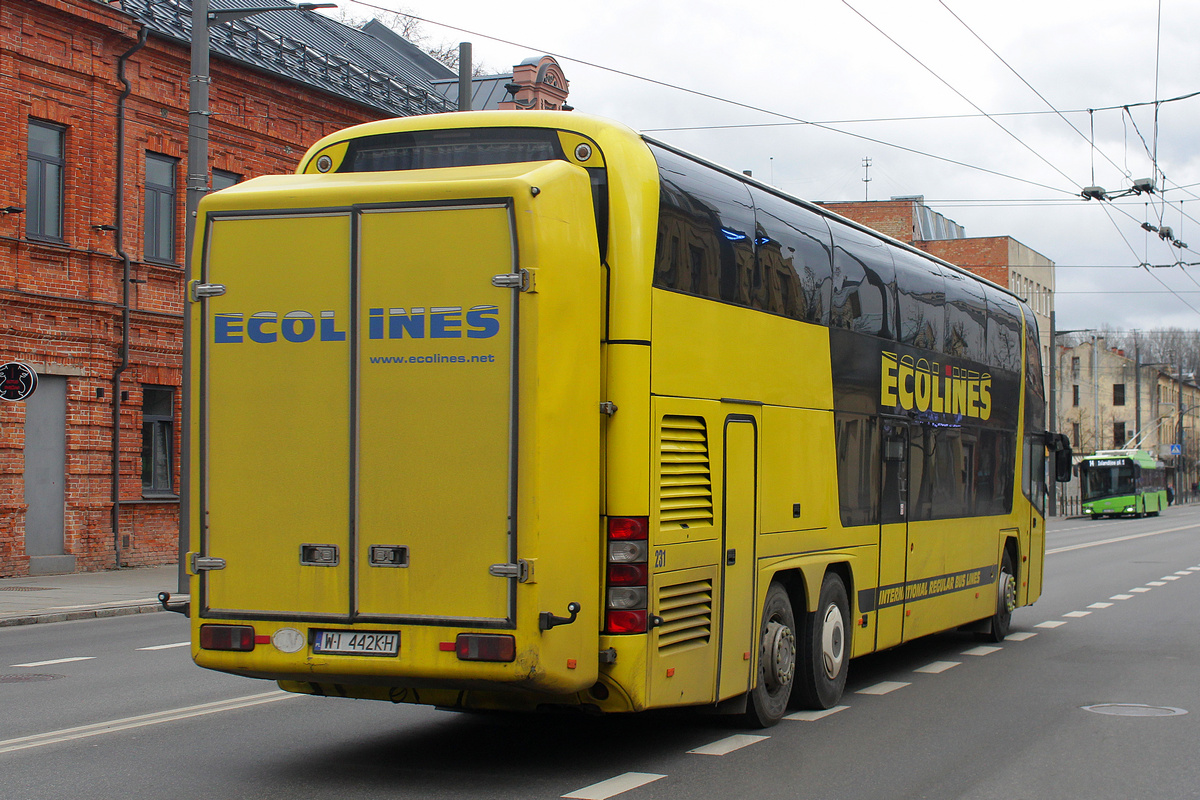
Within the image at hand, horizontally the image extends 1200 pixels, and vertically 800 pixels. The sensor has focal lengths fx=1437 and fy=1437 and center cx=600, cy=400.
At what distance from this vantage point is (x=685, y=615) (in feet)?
25.4

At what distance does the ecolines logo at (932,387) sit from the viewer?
37.5ft

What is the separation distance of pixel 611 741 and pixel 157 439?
18.3 meters

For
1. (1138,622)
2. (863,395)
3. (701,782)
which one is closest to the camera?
(701,782)

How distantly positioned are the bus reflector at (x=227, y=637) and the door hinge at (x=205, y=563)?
0.29m

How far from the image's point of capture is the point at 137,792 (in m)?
6.93

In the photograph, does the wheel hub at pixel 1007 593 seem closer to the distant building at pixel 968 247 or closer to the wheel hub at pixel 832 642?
the wheel hub at pixel 832 642

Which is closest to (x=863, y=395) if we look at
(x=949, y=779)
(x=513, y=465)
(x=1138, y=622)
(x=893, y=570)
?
(x=893, y=570)

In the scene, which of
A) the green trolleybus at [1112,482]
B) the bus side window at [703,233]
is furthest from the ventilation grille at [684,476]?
the green trolleybus at [1112,482]

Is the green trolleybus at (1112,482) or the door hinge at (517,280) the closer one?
the door hinge at (517,280)

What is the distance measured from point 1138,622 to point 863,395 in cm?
762

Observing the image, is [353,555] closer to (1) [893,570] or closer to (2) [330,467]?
(2) [330,467]

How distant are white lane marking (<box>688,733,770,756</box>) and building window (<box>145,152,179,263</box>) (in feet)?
62.2

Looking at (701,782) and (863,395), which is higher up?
(863,395)

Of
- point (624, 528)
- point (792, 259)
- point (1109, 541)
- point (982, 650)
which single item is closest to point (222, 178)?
point (982, 650)
